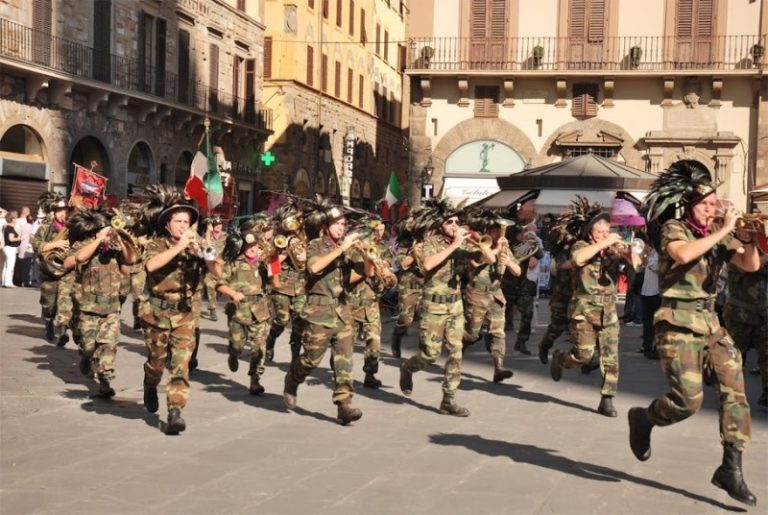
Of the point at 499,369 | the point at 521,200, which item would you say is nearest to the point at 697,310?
the point at 499,369

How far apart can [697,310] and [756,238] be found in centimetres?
65

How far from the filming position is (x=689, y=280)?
Answer: 712cm

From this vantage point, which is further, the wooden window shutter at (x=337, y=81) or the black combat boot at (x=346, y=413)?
the wooden window shutter at (x=337, y=81)

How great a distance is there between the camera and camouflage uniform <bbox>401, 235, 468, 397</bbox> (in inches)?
402

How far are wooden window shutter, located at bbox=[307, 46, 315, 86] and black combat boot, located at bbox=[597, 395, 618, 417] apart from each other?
35909 mm

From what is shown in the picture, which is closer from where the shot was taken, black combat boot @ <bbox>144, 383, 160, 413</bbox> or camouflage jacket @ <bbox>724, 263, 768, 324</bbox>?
black combat boot @ <bbox>144, 383, 160, 413</bbox>

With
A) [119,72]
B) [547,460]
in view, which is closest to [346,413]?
[547,460]

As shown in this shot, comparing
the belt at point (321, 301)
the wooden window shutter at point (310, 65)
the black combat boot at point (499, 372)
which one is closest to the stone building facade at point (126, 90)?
the wooden window shutter at point (310, 65)

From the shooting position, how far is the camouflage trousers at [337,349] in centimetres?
953

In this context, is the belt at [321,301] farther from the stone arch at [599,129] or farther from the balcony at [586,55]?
the balcony at [586,55]

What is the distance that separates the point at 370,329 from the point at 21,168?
17566 millimetres

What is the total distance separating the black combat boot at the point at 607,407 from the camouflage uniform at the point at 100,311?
14.6 feet

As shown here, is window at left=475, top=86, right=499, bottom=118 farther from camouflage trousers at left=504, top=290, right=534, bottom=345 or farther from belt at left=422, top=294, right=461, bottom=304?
belt at left=422, top=294, right=461, bottom=304

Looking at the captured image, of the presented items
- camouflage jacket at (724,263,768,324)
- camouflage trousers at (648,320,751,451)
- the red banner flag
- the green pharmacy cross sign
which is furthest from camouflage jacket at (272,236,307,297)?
the green pharmacy cross sign
